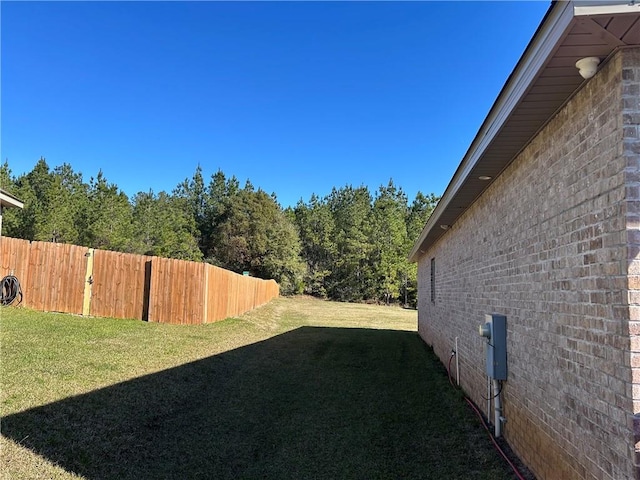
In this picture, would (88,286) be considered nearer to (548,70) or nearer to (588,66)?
(548,70)

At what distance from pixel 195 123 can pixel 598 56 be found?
21.9 metres

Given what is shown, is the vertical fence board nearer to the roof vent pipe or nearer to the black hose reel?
the black hose reel

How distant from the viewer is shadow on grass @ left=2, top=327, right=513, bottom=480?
381 centimetres

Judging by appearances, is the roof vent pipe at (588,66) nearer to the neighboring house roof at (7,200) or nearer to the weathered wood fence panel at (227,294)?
the neighboring house roof at (7,200)

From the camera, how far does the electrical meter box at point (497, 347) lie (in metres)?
4.52

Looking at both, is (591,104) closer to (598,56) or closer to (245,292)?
(598,56)

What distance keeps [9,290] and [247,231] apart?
28.8m

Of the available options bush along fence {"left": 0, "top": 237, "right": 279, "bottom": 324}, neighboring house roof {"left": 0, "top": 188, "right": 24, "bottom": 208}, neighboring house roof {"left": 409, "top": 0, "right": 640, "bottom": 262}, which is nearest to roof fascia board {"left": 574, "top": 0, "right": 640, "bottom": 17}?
neighboring house roof {"left": 409, "top": 0, "right": 640, "bottom": 262}

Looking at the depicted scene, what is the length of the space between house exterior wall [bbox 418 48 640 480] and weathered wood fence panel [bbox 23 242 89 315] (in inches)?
411

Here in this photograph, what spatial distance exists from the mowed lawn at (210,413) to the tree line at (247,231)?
79.6ft

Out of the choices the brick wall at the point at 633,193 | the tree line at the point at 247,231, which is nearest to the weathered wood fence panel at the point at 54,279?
the brick wall at the point at 633,193

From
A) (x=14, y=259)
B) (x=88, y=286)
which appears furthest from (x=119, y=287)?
(x=14, y=259)

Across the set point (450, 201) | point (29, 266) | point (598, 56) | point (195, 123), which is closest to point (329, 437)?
point (450, 201)

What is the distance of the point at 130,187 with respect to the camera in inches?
1781
